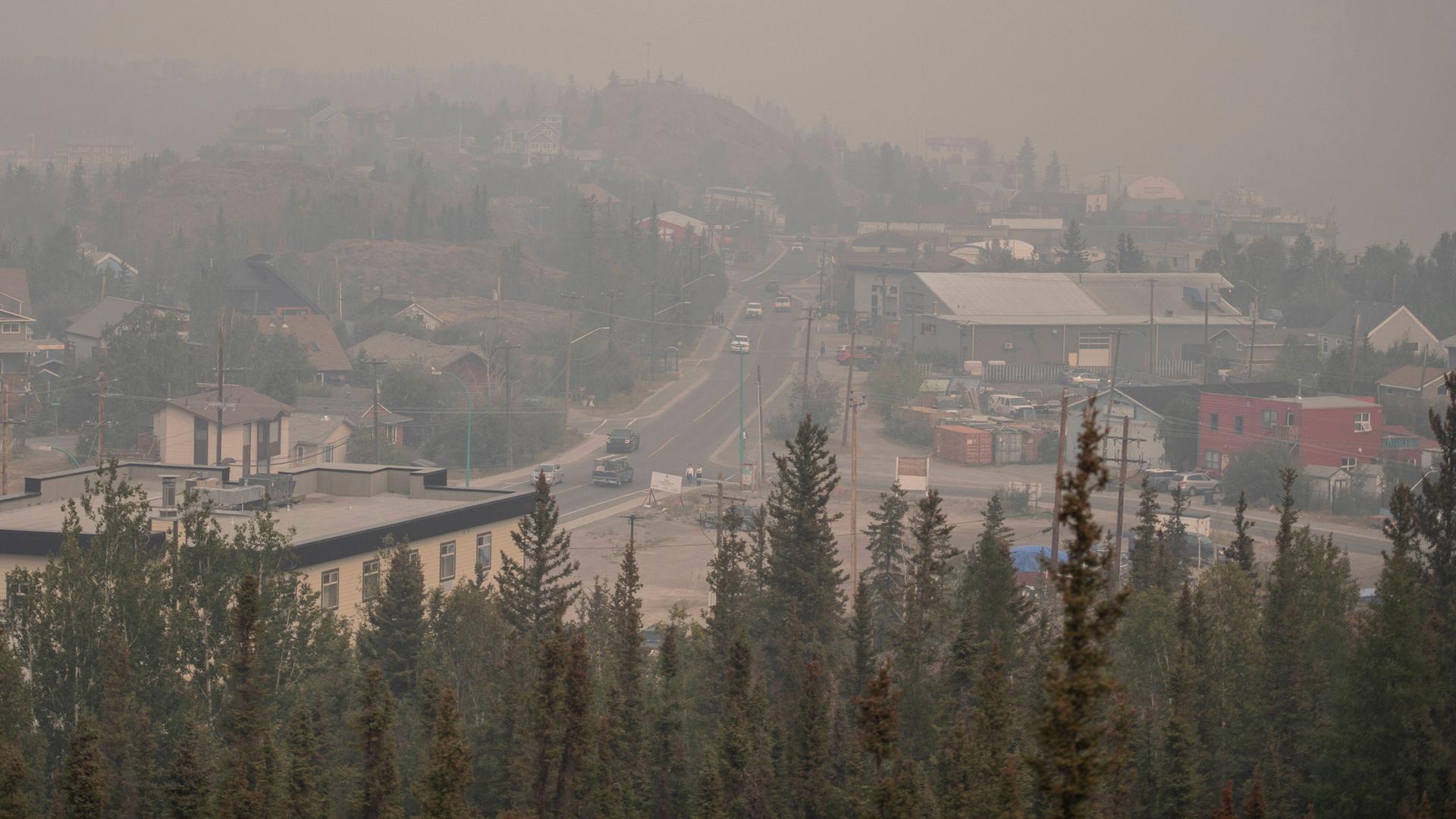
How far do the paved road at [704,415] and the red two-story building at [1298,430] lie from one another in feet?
58.4

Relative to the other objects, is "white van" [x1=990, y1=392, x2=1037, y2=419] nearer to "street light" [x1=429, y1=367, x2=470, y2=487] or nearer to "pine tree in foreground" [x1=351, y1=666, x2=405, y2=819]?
"street light" [x1=429, y1=367, x2=470, y2=487]

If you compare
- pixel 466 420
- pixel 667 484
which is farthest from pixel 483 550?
pixel 466 420

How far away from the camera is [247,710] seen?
67.5ft

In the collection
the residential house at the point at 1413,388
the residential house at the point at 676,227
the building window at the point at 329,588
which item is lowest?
the building window at the point at 329,588

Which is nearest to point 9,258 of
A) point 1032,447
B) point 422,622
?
point 1032,447

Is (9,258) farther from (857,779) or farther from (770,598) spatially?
(857,779)

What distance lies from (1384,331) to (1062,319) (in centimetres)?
2007

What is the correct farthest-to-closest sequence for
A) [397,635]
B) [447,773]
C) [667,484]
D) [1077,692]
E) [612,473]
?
[612,473], [667,484], [397,635], [447,773], [1077,692]

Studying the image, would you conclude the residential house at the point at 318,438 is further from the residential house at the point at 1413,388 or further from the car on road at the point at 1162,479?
the residential house at the point at 1413,388

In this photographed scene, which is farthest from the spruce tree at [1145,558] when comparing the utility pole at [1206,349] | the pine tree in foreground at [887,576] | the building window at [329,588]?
the utility pole at [1206,349]

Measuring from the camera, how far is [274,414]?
176ft

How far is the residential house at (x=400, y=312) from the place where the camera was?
85.2 metres

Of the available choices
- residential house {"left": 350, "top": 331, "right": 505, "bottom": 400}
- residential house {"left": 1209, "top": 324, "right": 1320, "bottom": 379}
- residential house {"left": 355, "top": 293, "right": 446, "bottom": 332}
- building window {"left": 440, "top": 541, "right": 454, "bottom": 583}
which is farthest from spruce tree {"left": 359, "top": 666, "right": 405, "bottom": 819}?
residential house {"left": 1209, "top": 324, "right": 1320, "bottom": 379}

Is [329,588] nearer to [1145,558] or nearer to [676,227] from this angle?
[1145,558]
